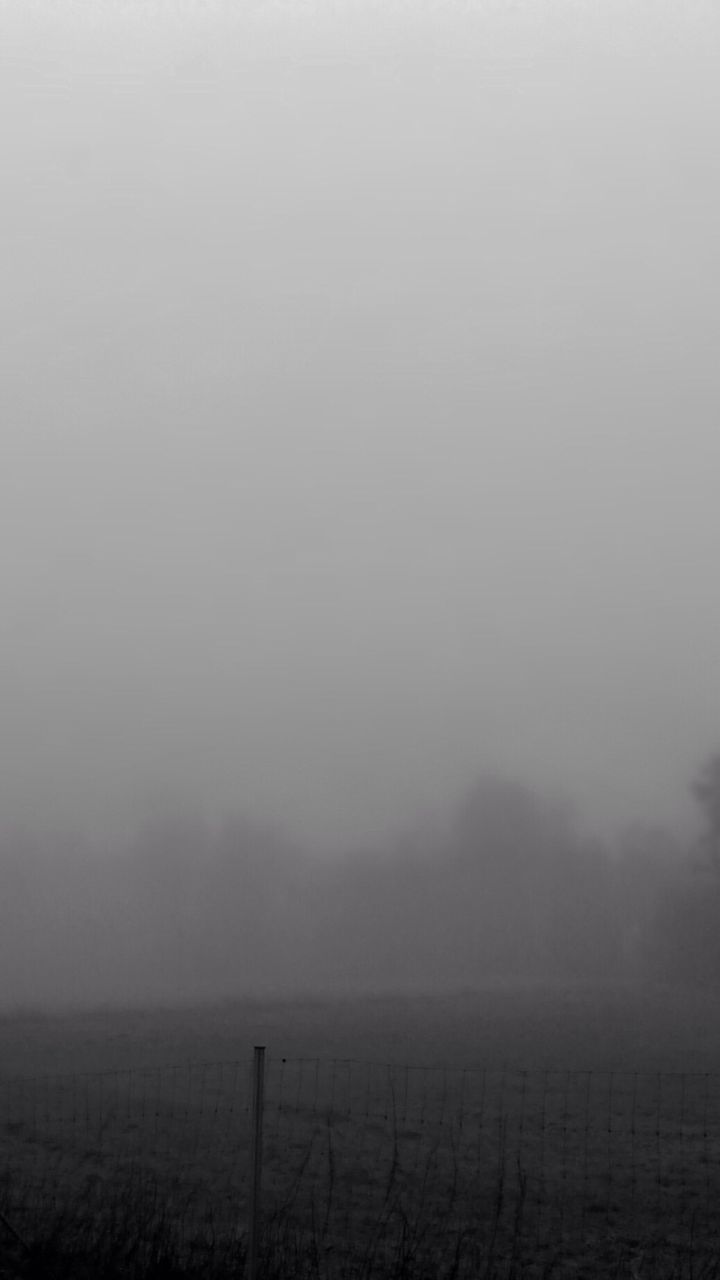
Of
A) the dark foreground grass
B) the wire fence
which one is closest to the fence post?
the wire fence

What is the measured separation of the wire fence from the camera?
39.2ft

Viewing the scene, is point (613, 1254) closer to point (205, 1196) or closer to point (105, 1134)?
point (205, 1196)

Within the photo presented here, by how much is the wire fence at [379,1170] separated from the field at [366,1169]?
0.14ft

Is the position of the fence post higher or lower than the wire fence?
higher

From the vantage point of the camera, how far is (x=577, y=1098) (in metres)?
23.3

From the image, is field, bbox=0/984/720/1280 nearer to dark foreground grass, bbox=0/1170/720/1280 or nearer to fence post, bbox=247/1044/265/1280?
dark foreground grass, bbox=0/1170/720/1280

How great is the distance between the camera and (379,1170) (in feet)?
50.0

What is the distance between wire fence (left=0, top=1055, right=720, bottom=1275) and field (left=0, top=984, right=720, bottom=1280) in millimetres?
44

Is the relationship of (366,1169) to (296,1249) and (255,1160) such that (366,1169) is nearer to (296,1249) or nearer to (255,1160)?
(296,1249)

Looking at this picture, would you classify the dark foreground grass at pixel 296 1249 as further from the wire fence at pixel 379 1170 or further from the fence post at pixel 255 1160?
the fence post at pixel 255 1160

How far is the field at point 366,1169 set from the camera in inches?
435

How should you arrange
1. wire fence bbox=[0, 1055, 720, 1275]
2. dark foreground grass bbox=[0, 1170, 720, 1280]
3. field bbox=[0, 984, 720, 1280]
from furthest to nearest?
wire fence bbox=[0, 1055, 720, 1275] < field bbox=[0, 984, 720, 1280] < dark foreground grass bbox=[0, 1170, 720, 1280]

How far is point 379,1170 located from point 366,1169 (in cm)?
21

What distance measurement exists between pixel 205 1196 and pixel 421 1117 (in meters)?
5.84
